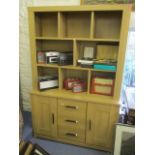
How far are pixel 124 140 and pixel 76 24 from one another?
5.24 feet

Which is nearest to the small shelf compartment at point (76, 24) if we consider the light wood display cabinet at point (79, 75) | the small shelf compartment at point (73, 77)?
the light wood display cabinet at point (79, 75)

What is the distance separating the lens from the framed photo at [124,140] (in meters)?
1.79

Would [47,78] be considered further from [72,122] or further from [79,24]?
[79,24]

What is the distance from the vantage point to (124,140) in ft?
6.14

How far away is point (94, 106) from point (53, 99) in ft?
1.77

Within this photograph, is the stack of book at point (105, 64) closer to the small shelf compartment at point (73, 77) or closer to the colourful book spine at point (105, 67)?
the colourful book spine at point (105, 67)

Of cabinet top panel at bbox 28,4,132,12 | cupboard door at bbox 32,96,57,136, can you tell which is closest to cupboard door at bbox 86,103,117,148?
cupboard door at bbox 32,96,57,136

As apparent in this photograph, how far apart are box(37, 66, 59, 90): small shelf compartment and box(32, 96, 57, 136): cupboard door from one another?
0.18 meters
